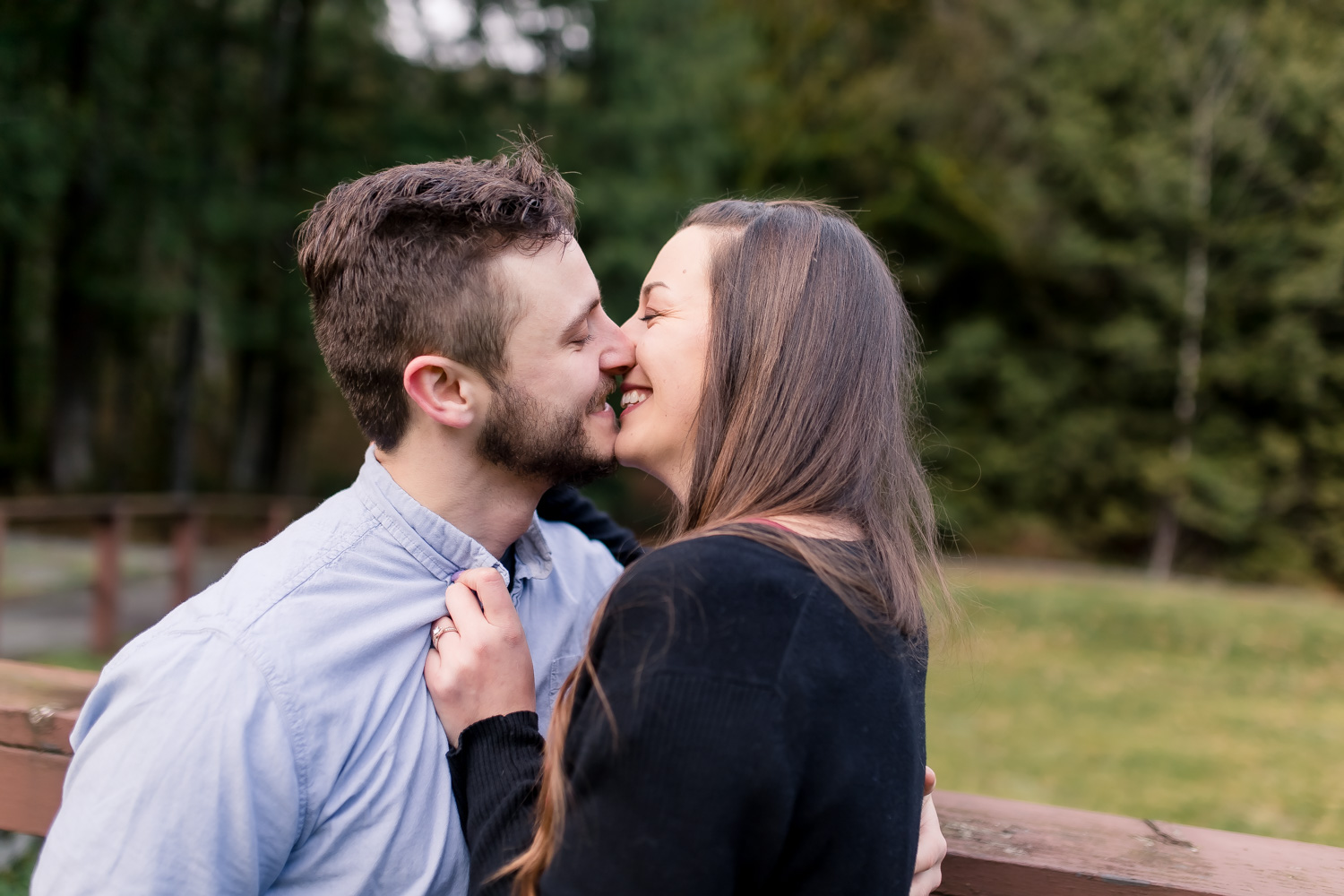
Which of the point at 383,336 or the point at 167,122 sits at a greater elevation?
the point at 167,122

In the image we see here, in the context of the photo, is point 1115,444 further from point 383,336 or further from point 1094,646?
point 383,336

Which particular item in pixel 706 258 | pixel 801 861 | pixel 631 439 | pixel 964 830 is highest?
pixel 706 258

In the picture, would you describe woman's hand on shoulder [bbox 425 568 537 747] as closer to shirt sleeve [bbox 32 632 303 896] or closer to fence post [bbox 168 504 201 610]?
shirt sleeve [bbox 32 632 303 896]

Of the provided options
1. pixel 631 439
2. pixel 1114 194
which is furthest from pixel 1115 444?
pixel 631 439

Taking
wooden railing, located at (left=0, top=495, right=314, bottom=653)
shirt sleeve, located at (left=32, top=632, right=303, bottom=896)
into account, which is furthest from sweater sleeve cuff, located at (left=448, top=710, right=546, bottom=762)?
wooden railing, located at (left=0, top=495, right=314, bottom=653)

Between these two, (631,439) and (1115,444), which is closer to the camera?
(631,439)

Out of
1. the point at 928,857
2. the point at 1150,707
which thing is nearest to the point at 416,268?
the point at 928,857

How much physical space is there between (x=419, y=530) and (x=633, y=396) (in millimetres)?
533

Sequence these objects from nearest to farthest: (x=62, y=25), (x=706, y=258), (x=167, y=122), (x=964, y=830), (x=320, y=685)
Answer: (x=320, y=685)
(x=964, y=830)
(x=706, y=258)
(x=62, y=25)
(x=167, y=122)

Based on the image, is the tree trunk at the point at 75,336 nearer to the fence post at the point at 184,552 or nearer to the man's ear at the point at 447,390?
the fence post at the point at 184,552

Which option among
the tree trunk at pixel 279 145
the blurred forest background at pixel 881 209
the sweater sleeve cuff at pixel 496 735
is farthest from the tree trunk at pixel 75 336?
the sweater sleeve cuff at pixel 496 735

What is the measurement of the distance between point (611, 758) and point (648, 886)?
0.47 feet

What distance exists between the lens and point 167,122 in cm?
1382

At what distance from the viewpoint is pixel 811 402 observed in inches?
63.5
